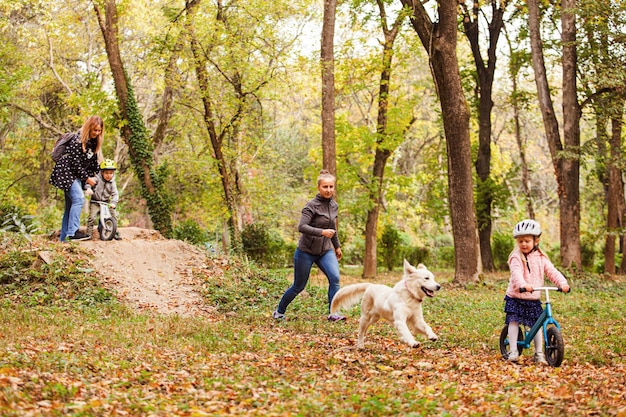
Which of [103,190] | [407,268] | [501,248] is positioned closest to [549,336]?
[407,268]

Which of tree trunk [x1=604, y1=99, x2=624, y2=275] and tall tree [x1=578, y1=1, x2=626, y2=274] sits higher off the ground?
tall tree [x1=578, y1=1, x2=626, y2=274]

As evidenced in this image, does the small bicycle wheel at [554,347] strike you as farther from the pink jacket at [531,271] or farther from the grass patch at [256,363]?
the pink jacket at [531,271]

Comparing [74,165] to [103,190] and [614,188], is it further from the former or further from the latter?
[614,188]

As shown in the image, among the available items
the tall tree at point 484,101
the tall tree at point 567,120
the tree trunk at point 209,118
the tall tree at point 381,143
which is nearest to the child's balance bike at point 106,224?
the tree trunk at point 209,118

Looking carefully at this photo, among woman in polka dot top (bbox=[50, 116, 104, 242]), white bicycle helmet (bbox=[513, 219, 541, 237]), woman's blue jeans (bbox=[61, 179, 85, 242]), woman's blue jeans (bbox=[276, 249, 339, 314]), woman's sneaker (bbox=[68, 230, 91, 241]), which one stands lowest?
woman's blue jeans (bbox=[276, 249, 339, 314])

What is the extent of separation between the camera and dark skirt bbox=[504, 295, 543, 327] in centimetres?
795

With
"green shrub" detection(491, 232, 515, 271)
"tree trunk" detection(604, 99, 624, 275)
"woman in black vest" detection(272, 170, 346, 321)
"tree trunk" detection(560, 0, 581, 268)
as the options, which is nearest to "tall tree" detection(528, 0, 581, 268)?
"tree trunk" detection(560, 0, 581, 268)

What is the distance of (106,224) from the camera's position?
1451 cm

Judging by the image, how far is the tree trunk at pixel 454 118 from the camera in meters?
17.4

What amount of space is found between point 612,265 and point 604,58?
322 inches

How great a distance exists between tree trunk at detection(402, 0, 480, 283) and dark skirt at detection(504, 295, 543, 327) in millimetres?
10030

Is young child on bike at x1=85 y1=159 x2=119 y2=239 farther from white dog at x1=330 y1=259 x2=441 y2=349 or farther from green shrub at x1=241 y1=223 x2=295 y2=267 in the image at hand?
green shrub at x1=241 y1=223 x2=295 y2=267

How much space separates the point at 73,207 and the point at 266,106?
89.4 feet

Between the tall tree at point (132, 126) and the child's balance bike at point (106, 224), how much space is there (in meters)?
6.51
